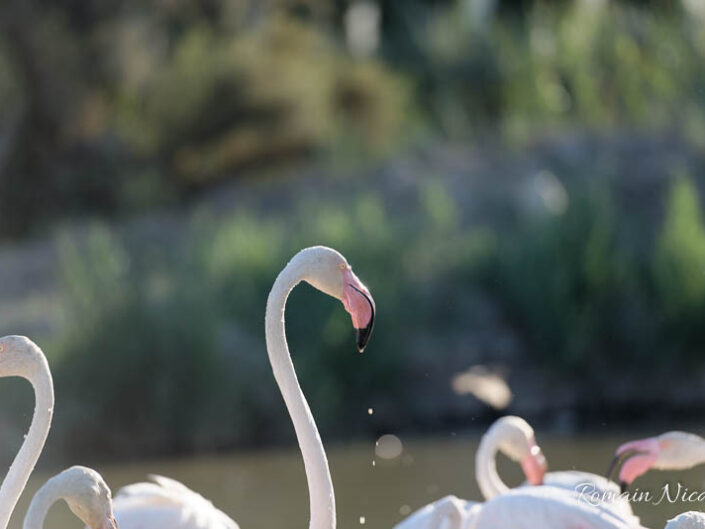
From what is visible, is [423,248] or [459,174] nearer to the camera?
[423,248]

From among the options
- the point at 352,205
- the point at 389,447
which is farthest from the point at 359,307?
the point at 352,205

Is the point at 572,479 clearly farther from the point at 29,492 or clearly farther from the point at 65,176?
the point at 65,176

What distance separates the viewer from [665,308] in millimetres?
12164

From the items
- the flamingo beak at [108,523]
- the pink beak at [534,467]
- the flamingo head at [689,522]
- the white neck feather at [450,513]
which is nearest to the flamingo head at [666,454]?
the pink beak at [534,467]

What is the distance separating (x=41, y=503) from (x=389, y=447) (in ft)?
24.4

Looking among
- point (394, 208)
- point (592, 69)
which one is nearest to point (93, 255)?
point (394, 208)

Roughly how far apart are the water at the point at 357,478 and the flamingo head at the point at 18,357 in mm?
3998

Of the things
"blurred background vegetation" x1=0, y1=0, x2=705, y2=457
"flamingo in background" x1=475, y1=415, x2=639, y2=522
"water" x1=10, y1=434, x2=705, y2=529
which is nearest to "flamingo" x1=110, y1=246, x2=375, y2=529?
"flamingo in background" x1=475, y1=415, x2=639, y2=522

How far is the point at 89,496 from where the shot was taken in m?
4.18

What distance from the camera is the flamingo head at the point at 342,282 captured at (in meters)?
4.82

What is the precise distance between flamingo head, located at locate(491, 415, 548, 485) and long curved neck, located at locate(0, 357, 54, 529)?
2.74m

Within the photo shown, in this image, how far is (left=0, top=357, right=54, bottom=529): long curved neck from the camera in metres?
4.73

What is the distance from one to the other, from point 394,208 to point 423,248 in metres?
2.78

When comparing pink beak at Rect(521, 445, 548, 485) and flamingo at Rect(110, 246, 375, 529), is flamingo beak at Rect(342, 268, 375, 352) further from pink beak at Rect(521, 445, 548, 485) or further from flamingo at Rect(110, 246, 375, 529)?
pink beak at Rect(521, 445, 548, 485)
